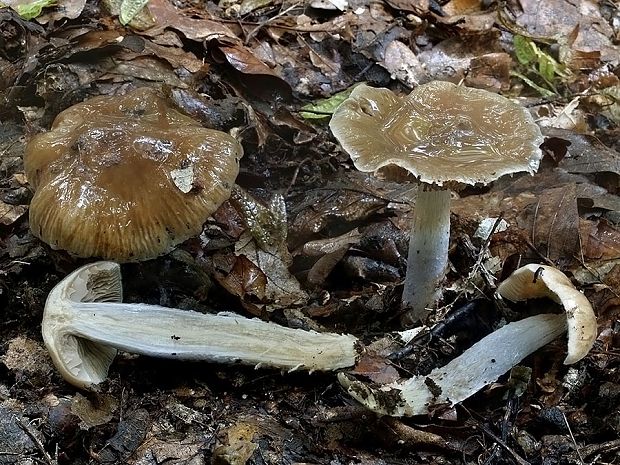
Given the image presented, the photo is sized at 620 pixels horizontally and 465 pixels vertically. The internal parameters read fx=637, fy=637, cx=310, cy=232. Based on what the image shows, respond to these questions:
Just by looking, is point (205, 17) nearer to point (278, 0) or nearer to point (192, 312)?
point (278, 0)

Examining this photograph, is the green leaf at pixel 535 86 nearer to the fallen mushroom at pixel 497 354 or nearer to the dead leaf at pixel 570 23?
the dead leaf at pixel 570 23

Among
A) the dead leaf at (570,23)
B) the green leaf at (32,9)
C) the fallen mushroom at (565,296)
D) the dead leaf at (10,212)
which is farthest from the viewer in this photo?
the dead leaf at (570,23)

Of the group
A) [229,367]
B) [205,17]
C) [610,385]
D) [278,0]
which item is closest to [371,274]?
[229,367]

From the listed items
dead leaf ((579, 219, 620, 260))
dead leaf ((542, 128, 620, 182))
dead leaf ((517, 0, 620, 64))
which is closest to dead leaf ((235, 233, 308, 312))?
dead leaf ((579, 219, 620, 260))

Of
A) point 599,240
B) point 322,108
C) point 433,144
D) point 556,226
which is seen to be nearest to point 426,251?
point 433,144

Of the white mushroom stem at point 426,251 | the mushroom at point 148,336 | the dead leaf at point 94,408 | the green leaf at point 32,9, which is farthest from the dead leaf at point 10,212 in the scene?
the white mushroom stem at point 426,251

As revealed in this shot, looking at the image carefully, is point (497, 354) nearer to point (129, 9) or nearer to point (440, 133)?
point (440, 133)

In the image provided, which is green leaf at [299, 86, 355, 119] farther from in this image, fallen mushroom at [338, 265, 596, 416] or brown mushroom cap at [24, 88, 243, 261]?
fallen mushroom at [338, 265, 596, 416]
